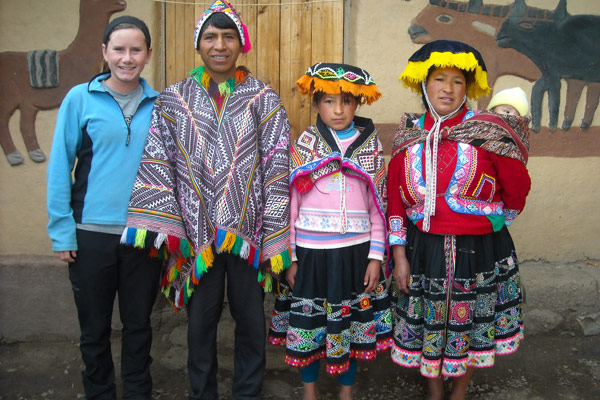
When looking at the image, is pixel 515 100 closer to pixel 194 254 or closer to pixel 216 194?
pixel 216 194

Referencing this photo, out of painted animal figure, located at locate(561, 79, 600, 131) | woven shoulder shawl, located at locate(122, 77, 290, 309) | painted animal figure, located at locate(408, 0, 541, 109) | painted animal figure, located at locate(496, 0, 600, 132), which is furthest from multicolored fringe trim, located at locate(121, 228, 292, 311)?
painted animal figure, located at locate(561, 79, 600, 131)

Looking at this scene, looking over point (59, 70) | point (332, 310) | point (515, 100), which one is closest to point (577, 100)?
point (515, 100)

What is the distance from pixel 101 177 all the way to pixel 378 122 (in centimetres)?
192

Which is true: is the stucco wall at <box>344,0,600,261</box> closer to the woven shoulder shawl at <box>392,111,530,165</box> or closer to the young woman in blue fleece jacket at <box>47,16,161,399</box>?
the woven shoulder shawl at <box>392,111,530,165</box>

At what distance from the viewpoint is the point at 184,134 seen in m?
2.44

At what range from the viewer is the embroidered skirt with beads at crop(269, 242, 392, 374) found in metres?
2.52

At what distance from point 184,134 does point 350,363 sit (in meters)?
1.46

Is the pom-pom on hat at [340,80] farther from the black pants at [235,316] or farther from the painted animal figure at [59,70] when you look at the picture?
the painted animal figure at [59,70]

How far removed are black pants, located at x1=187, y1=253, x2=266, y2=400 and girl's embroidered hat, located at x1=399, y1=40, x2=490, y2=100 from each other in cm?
127

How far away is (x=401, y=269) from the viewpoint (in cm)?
257

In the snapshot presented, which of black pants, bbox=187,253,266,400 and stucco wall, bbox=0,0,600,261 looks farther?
stucco wall, bbox=0,0,600,261

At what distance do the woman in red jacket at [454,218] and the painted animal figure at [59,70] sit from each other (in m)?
2.05

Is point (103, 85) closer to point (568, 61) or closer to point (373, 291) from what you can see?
point (373, 291)

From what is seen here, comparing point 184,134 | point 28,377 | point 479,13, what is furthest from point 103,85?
point 479,13
